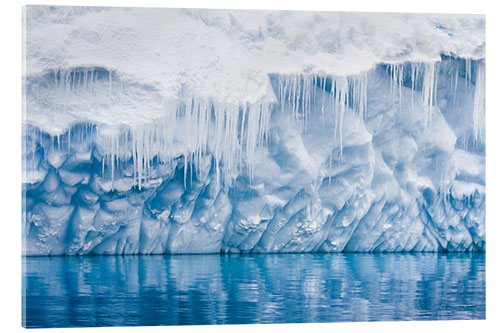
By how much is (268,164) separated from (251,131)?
0.69 meters

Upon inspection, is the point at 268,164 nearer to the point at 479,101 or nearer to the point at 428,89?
the point at 428,89

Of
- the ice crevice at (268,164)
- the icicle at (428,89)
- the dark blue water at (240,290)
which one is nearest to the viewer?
the dark blue water at (240,290)

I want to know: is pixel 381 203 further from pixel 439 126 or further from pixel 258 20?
pixel 258 20

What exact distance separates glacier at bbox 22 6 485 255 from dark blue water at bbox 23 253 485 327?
73 centimetres

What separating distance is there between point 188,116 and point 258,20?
1.79 meters

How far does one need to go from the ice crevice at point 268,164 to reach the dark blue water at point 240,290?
598 millimetres

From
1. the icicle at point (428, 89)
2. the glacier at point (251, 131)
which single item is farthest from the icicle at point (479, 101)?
the icicle at point (428, 89)

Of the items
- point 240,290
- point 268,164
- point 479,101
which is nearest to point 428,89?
point 479,101

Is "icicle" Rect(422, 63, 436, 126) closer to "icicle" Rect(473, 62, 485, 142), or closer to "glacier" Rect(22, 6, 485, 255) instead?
"glacier" Rect(22, 6, 485, 255)

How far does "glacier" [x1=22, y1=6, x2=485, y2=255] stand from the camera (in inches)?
359

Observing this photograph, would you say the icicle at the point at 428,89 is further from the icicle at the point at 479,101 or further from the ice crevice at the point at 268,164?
the icicle at the point at 479,101

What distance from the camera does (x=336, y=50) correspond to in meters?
9.80

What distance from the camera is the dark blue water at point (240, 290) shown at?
7.09 metres

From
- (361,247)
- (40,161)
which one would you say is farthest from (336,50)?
(40,161)
